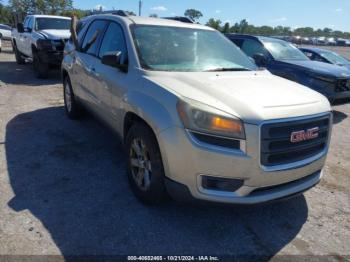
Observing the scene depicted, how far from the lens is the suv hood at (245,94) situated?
9.13 feet

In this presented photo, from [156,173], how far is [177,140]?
0.48 m

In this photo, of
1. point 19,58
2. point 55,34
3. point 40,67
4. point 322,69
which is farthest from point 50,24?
point 322,69

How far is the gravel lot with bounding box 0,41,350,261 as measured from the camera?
285 centimetres

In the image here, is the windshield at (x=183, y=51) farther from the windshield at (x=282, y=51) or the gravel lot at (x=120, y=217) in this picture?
the windshield at (x=282, y=51)

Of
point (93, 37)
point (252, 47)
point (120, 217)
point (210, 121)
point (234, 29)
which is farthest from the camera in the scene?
point (234, 29)

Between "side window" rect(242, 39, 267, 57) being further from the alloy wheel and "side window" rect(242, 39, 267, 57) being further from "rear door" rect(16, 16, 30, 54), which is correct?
"rear door" rect(16, 16, 30, 54)

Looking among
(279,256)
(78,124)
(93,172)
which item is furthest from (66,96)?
(279,256)

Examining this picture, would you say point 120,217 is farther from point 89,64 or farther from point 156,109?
point 89,64

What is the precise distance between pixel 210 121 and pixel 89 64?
275 centimetres

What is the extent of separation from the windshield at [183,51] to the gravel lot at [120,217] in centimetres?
146

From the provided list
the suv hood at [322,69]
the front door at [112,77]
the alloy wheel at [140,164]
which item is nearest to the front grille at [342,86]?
the suv hood at [322,69]

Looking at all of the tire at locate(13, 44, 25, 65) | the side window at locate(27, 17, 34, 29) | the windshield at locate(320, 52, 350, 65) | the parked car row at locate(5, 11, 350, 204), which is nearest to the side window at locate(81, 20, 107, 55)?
the parked car row at locate(5, 11, 350, 204)

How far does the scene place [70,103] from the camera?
618 centimetres

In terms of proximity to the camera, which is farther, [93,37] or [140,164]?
[93,37]
